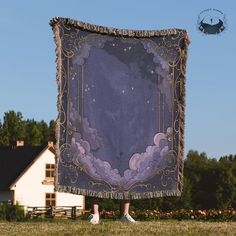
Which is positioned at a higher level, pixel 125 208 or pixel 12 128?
pixel 12 128

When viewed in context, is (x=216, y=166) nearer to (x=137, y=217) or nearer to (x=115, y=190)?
(x=137, y=217)

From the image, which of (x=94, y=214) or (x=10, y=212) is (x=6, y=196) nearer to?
(x=10, y=212)

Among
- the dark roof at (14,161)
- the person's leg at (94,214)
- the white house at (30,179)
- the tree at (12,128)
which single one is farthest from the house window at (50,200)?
the person's leg at (94,214)

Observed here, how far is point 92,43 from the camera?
14.5m

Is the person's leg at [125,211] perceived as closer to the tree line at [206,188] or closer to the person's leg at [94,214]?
the person's leg at [94,214]

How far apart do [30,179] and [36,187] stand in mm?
682

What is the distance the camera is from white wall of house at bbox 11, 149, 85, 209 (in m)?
42.4

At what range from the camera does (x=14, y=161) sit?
1751 inches

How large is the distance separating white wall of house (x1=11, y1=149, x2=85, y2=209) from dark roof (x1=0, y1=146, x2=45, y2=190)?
0.39 metres

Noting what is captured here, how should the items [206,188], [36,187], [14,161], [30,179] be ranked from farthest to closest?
1. [206,188]
2. [14,161]
3. [36,187]
4. [30,179]

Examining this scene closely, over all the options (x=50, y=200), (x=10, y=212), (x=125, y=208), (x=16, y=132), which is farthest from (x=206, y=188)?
(x=125, y=208)

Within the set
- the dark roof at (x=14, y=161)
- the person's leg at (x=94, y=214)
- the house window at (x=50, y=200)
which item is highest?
the dark roof at (x=14, y=161)

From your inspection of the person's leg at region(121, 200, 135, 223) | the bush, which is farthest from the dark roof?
the person's leg at region(121, 200, 135, 223)

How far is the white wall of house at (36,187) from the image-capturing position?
42.4 m
